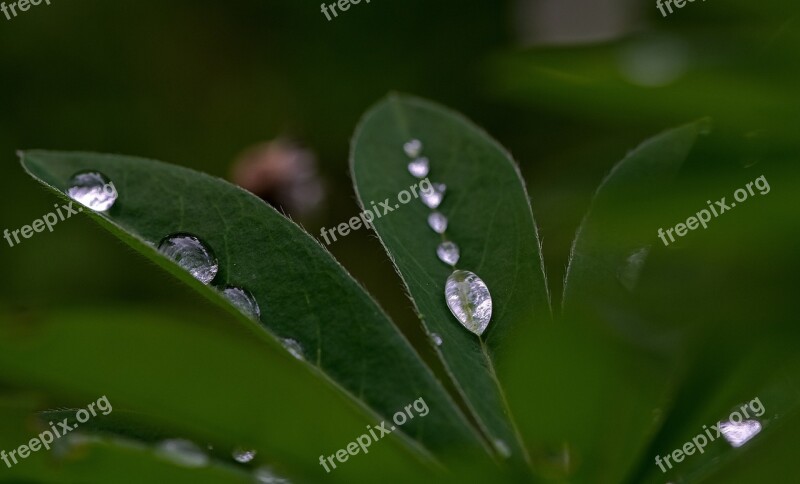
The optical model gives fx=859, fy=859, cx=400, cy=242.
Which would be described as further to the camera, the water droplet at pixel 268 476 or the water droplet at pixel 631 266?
the water droplet at pixel 631 266

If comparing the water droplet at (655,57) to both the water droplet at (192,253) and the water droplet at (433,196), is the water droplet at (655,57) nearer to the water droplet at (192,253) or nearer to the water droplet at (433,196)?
the water droplet at (433,196)

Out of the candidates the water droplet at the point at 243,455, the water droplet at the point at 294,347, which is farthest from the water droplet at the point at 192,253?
the water droplet at the point at 243,455

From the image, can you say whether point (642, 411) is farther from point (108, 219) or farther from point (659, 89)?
point (108, 219)

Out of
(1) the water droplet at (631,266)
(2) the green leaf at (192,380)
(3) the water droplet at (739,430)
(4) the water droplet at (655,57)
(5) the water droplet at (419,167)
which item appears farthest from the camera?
(4) the water droplet at (655,57)

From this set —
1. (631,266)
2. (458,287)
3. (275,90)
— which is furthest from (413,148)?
(275,90)

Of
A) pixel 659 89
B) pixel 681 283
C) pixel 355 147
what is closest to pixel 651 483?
pixel 681 283

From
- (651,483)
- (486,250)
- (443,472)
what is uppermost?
(486,250)

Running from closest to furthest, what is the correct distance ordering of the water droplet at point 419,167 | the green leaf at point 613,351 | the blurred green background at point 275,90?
the green leaf at point 613,351
the water droplet at point 419,167
the blurred green background at point 275,90

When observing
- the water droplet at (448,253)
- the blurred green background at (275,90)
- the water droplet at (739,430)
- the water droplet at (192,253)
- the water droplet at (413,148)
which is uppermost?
the blurred green background at (275,90)

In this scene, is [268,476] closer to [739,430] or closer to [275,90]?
[739,430]
